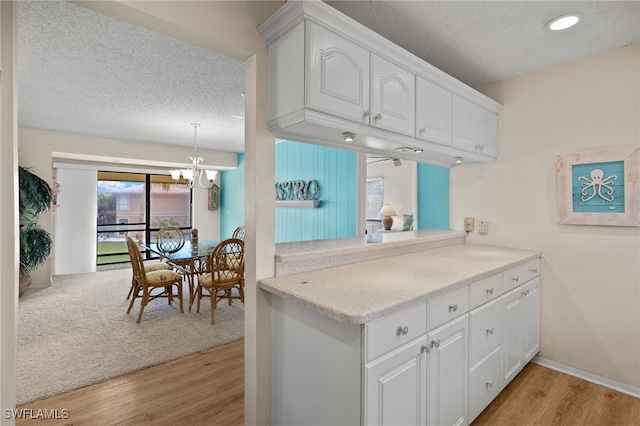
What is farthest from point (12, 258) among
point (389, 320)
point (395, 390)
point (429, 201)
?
point (429, 201)

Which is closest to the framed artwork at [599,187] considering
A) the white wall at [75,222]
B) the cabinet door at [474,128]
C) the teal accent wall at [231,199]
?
the cabinet door at [474,128]

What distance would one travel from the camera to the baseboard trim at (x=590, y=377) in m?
2.15

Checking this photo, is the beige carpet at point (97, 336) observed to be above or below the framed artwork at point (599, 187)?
below

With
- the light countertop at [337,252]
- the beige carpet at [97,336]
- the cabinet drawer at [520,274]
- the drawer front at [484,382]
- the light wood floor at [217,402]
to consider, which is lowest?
the light wood floor at [217,402]

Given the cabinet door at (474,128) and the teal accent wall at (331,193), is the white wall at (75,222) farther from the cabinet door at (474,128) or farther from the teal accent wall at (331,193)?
the cabinet door at (474,128)

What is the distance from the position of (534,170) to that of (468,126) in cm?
70

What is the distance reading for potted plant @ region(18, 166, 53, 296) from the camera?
13.2 feet

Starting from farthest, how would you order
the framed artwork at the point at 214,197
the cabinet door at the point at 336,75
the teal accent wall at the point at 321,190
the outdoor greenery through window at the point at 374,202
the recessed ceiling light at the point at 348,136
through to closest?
the framed artwork at the point at 214,197
the outdoor greenery through window at the point at 374,202
the teal accent wall at the point at 321,190
the recessed ceiling light at the point at 348,136
the cabinet door at the point at 336,75

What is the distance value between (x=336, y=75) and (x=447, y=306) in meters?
1.24

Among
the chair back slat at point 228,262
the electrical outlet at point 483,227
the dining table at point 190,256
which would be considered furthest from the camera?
the dining table at point 190,256

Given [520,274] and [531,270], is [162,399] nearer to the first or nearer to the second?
[520,274]

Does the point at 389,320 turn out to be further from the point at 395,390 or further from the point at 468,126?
the point at 468,126

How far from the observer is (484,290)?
5.93ft

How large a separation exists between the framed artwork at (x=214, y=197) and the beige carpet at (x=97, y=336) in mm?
3307
